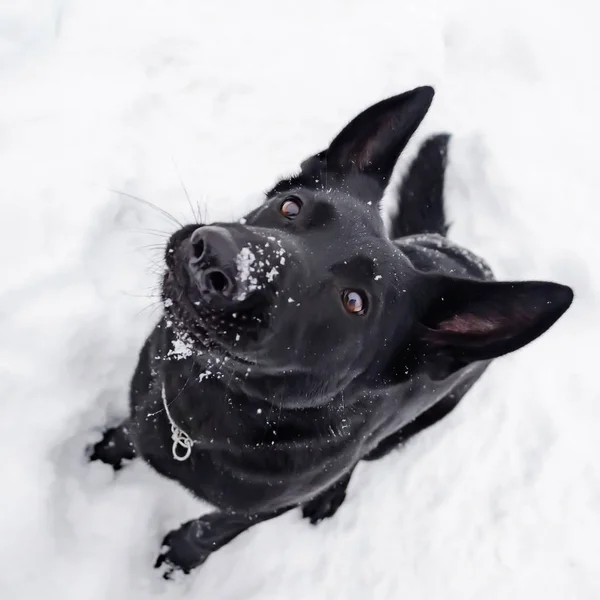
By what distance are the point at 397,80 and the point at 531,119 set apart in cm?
122

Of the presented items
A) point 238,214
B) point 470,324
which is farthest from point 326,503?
point 238,214

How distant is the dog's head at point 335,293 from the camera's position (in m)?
1.53

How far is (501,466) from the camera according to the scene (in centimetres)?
354

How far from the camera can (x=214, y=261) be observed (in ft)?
4.65

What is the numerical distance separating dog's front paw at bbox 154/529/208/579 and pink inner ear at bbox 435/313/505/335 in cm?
174

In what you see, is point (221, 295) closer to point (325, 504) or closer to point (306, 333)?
point (306, 333)

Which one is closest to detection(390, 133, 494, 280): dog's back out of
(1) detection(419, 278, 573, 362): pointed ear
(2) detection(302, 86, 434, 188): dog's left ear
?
(2) detection(302, 86, 434, 188): dog's left ear

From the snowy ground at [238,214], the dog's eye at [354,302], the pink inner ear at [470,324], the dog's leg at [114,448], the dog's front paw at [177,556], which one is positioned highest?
the pink inner ear at [470,324]

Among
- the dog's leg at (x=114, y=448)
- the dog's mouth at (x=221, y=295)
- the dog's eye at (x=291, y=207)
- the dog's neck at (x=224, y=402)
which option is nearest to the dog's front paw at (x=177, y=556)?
the dog's leg at (x=114, y=448)

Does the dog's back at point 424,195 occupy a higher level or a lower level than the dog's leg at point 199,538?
higher

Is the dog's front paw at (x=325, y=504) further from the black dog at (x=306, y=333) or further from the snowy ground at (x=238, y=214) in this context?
the black dog at (x=306, y=333)

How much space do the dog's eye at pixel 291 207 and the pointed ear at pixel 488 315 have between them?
0.56 m

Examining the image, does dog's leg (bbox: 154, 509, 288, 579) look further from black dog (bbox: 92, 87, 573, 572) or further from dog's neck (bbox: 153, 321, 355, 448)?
dog's neck (bbox: 153, 321, 355, 448)

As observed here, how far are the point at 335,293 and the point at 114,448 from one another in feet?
5.65
